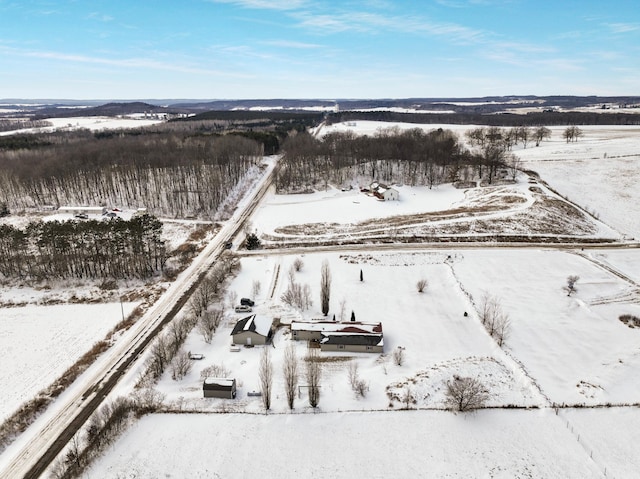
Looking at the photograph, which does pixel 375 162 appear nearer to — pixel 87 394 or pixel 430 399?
pixel 430 399

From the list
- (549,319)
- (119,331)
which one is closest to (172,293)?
(119,331)

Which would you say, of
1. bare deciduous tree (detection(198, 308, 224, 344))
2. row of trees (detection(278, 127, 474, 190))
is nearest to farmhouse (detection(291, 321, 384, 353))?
bare deciduous tree (detection(198, 308, 224, 344))

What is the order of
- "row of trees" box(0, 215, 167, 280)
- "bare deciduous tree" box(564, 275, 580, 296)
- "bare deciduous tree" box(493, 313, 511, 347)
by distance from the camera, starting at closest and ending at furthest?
1. "bare deciduous tree" box(493, 313, 511, 347)
2. "bare deciduous tree" box(564, 275, 580, 296)
3. "row of trees" box(0, 215, 167, 280)

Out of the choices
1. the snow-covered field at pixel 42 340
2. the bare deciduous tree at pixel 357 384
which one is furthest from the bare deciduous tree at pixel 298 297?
the snow-covered field at pixel 42 340

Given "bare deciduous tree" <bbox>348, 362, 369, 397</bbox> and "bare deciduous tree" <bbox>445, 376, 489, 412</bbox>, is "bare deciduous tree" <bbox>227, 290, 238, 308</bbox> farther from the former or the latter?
"bare deciduous tree" <bbox>445, 376, 489, 412</bbox>

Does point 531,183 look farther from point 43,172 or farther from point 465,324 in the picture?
point 43,172
